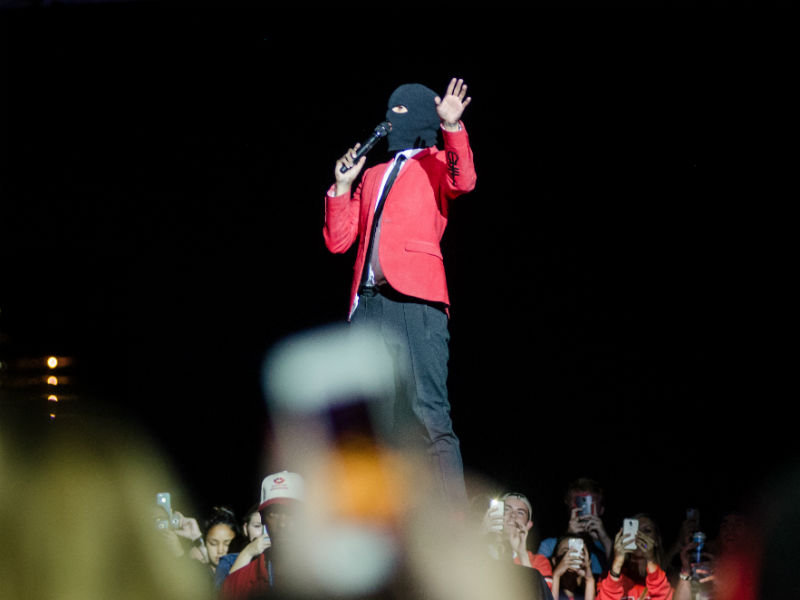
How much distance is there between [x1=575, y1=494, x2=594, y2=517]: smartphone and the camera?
411cm

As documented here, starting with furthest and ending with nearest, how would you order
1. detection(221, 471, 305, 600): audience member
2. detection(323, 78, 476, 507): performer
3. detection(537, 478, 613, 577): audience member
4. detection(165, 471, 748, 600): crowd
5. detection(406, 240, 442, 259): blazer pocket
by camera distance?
detection(537, 478, 613, 577): audience member
detection(165, 471, 748, 600): crowd
detection(221, 471, 305, 600): audience member
detection(406, 240, 442, 259): blazer pocket
detection(323, 78, 476, 507): performer

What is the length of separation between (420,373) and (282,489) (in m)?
1.04

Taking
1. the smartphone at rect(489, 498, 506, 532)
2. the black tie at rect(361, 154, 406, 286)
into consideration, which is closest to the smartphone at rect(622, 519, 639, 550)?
the smartphone at rect(489, 498, 506, 532)

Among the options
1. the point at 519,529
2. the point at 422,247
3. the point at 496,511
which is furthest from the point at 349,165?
the point at 519,529

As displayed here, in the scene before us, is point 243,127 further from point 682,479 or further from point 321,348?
point 682,479

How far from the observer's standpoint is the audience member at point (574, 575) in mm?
3793

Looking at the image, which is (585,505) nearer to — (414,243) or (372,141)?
(414,243)

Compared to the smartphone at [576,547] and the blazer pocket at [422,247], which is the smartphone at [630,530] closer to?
the smartphone at [576,547]

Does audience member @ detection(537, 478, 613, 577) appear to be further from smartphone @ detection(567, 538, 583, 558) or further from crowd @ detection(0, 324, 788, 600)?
smartphone @ detection(567, 538, 583, 558)

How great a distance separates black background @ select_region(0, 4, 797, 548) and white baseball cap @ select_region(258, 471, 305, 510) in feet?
3.57

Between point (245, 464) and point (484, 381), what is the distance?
1.44 meters

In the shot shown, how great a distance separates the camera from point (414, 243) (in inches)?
117

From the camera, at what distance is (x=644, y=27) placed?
4148mm

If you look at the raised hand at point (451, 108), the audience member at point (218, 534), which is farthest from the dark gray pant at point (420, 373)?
the audience member at point (218, 534)
